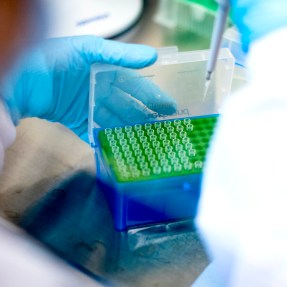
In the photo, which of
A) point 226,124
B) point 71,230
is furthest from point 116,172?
point 226,124

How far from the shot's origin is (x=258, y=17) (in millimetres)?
496

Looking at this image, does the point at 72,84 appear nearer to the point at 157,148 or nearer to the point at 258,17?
the point at 157,148

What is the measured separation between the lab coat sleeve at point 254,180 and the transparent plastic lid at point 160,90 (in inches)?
10.5

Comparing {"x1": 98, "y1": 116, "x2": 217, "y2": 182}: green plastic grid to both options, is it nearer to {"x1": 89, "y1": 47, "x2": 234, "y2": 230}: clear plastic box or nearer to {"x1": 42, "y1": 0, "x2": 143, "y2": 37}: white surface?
{"x1": 89, "y1": 47, "x2": 234, "y2": 230}: clear plastic box

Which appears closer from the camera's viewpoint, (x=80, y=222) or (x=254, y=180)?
(x=254, y=180)

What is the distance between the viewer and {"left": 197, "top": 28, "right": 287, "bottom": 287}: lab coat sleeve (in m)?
0.42

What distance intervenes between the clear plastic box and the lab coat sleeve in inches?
7.4

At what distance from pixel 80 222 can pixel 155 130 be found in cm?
16

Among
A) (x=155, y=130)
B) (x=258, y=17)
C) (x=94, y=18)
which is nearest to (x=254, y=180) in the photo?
(x=258, y=17)

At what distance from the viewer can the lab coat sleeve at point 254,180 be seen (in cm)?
42

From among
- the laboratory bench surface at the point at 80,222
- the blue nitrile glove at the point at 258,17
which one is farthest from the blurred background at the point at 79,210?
the blue nitrile glove at the point at 258,17

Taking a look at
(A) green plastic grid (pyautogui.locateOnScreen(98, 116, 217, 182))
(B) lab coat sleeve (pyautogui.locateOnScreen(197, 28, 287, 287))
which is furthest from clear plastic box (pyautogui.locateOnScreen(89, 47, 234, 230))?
(B) lab coat sleeve (pyautogui.locateOnScreen(197, 28, 287, 287))

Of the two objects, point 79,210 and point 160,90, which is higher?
point 160,90

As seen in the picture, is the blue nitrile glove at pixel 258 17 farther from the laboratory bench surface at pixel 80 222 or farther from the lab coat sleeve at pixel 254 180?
the laboratory bench surface at pixel 80 222
